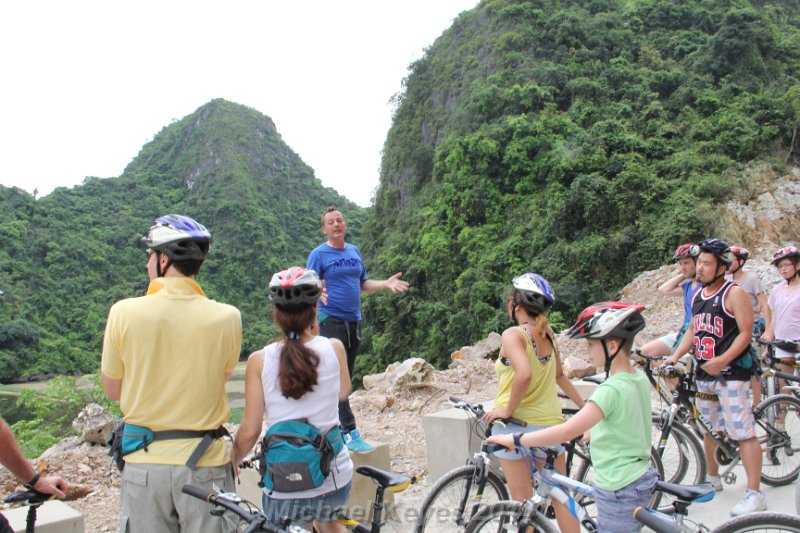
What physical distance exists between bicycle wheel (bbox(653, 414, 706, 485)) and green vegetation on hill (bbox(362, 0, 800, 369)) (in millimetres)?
14232

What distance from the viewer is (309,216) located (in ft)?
242

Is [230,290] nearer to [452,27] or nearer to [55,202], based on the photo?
[55,202]

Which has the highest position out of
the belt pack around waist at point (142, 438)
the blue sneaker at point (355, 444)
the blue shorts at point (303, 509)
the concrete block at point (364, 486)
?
the belt pack around waist at point (142, 438)

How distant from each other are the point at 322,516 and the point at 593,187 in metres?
20.0

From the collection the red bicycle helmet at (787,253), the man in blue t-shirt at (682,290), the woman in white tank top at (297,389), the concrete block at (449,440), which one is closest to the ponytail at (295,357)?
the woman in white tank top at (297,389)

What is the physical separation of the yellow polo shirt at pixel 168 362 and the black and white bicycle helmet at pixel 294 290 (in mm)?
210

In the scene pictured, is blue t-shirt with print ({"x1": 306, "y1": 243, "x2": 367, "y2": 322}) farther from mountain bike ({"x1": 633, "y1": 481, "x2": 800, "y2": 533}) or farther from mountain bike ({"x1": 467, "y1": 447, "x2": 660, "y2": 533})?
mountain bike ({"x1": 633, "y1": 481, "x2": 800, "y2": 533})

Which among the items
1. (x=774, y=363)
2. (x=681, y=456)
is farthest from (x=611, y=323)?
(x=774, y=363)

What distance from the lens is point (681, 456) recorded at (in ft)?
12.5

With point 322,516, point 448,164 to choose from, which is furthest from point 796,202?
point 322,516

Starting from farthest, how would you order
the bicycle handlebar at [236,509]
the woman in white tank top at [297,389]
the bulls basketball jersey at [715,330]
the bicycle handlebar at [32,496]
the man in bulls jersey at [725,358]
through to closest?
the bulls basketball jersey at [715,330] < the man in bulls jersey at [725,358] < the woman in white tank top at [297,389] < the bicycle handlebar at [32,496] < the bicycle handlebar at [236,509]

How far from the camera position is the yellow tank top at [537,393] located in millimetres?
2910

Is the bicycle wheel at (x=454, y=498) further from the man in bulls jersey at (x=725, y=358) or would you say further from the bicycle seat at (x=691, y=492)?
the man in bulls jersey at (x=725, y=358)

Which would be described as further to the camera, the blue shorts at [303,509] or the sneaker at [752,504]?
the sneaker at [752,504]
